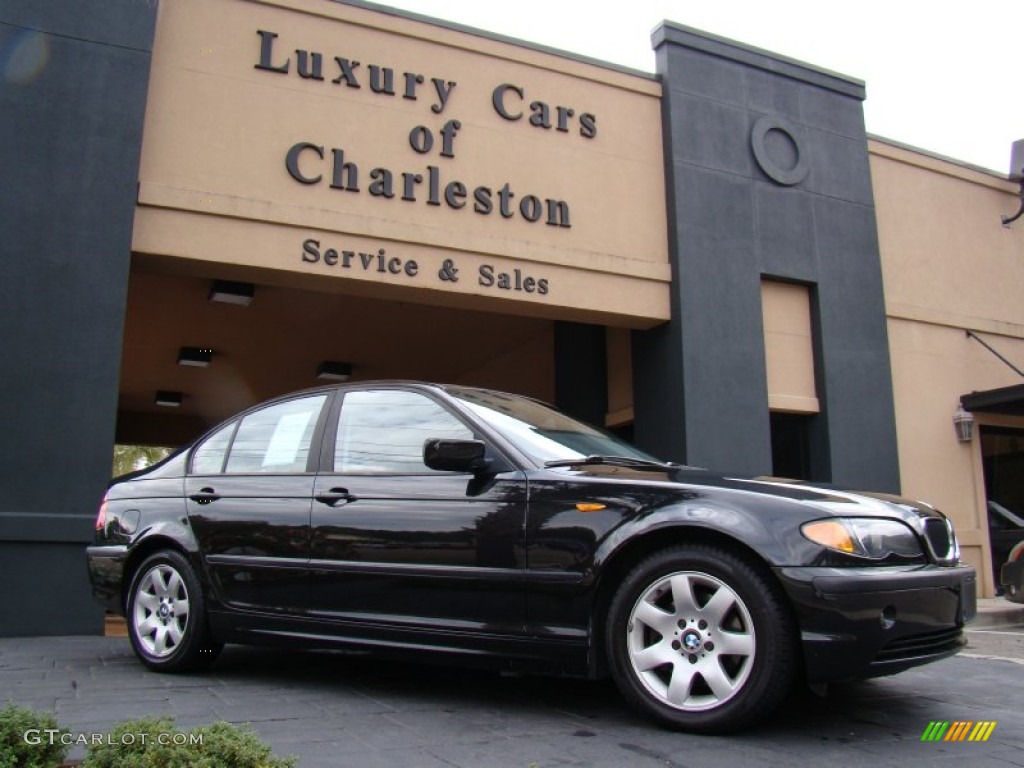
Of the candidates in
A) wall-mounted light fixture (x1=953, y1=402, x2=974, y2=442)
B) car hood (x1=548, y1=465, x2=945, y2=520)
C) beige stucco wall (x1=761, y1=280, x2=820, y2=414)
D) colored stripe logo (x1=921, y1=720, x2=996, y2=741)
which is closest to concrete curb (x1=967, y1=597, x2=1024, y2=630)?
wall-mounted light fixture (x1=953, y1=402, x2=974, y2=442)

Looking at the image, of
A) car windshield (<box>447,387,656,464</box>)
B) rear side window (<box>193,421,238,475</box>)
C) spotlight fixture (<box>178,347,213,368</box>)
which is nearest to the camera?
Result: car windshield (<box>447,387,656,464</box>)

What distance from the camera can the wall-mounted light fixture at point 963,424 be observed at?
11602 millimetres

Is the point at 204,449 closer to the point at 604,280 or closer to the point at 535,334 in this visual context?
the point at 604,280

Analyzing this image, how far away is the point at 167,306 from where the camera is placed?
1185 centimetres

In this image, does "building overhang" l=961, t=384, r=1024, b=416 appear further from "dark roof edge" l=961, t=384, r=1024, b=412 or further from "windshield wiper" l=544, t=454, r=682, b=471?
"windshield wiper" l=544, t=454, r=682, b=471

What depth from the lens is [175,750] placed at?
232cm

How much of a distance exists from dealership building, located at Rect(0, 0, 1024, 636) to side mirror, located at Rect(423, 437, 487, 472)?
13.9 feet

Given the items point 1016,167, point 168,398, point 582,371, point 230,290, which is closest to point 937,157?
point 1016,167

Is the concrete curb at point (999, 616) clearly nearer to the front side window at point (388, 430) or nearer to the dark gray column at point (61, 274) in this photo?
the front side window at point (388, 430)

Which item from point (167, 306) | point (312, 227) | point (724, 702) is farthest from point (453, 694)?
point (167, 306)

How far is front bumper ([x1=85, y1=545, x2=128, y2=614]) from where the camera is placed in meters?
5.20

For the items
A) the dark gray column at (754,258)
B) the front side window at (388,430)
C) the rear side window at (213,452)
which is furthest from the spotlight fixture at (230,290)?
the front side window at (388,430)

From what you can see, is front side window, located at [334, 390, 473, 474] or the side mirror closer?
the side mirror

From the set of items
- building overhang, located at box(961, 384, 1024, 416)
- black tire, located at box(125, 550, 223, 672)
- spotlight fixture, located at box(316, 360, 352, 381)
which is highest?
spotlight fixture, located at box(316, 360, 352, 381)
